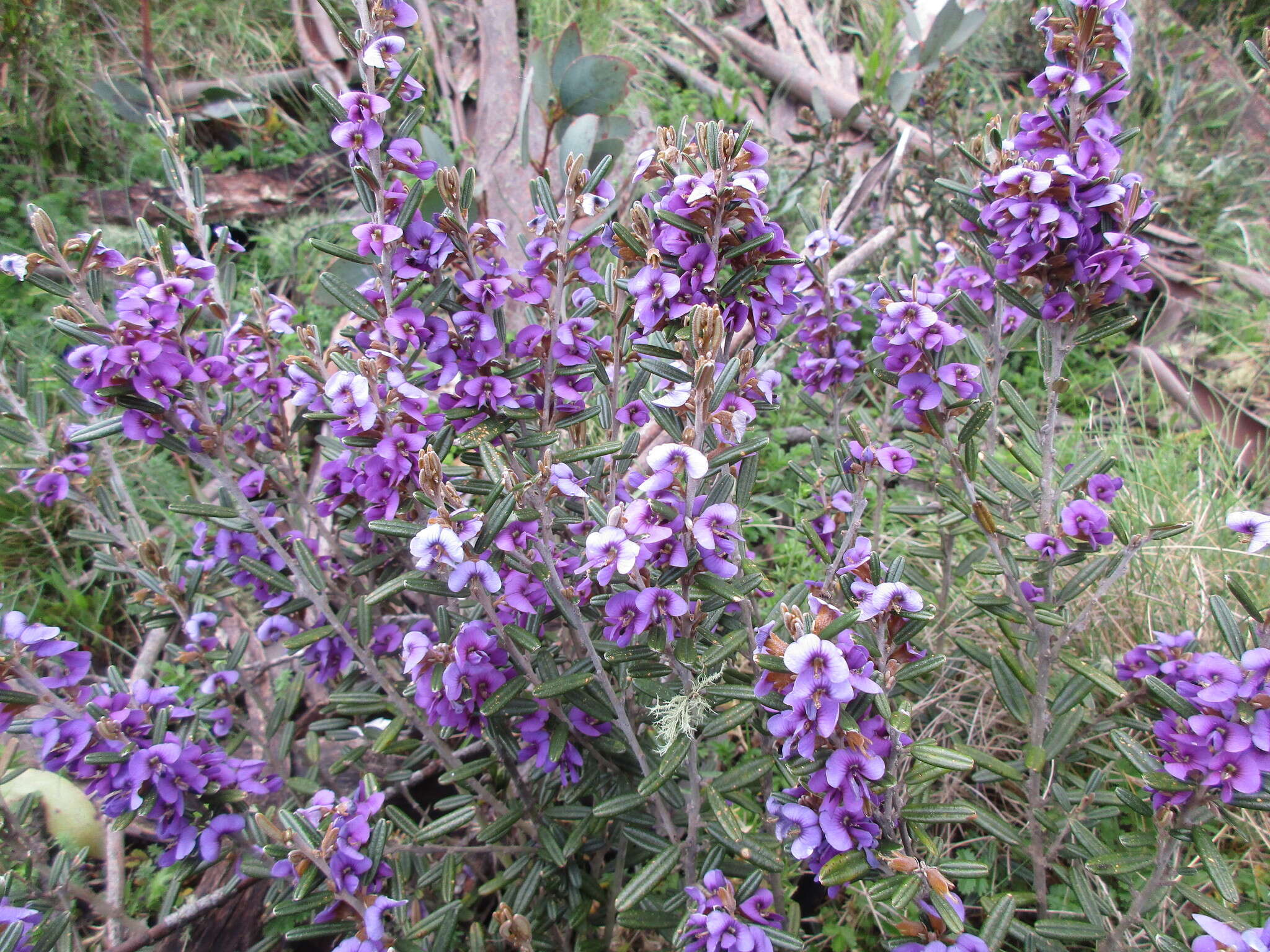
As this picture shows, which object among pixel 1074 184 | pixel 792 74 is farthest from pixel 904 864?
pixel 792 74

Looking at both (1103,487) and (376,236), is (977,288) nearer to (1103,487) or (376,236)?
(1103,487)

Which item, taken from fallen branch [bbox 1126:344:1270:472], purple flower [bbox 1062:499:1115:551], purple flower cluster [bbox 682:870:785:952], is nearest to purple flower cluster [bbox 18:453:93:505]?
purple flower cluster [bbox 682:870:785:952]

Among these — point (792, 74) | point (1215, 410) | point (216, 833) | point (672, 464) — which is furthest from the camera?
point (792, 74)

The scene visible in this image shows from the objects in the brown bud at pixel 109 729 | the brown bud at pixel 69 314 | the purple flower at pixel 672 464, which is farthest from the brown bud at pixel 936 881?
the brown bud at pixel 69 314

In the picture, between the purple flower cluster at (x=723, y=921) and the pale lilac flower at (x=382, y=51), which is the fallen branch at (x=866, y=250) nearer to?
the pale lilac flower at (x=382, y=51)

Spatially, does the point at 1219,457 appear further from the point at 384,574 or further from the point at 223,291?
the point at 223,291
